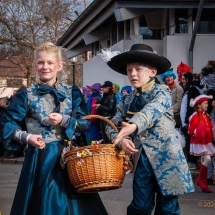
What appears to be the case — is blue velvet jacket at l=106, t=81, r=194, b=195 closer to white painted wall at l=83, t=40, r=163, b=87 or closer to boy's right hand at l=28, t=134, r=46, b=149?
boy's right hand at l=28, t=134, r=46, b=149

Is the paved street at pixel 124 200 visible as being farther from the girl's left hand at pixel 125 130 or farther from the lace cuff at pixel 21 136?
the girl's left hand at pixel 125 130

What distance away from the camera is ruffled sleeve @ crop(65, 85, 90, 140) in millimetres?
4629

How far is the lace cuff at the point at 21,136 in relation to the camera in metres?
4.47

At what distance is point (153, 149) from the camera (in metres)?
4.56

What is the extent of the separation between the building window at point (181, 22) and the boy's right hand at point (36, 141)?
1232 centimetres

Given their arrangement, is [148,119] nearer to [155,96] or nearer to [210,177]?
[155,96]

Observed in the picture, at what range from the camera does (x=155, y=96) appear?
4539mm

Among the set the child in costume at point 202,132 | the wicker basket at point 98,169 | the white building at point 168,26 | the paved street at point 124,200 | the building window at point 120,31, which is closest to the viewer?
the wicker basket at point 98,169

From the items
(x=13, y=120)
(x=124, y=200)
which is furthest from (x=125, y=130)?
(x=124, y=200)

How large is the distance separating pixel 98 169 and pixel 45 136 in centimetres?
76

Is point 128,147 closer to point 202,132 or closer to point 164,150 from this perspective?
point 164,150

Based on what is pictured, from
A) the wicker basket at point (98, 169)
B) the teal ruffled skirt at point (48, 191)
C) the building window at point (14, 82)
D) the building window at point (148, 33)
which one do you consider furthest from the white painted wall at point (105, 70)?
the building window at point (14, 82)

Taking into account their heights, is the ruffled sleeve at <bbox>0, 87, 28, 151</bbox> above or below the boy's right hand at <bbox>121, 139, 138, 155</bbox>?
above

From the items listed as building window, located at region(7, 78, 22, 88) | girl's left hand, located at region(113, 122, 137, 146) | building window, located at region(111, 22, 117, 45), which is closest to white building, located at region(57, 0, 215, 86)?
building window, located at region(111, 22, 117, 45)
